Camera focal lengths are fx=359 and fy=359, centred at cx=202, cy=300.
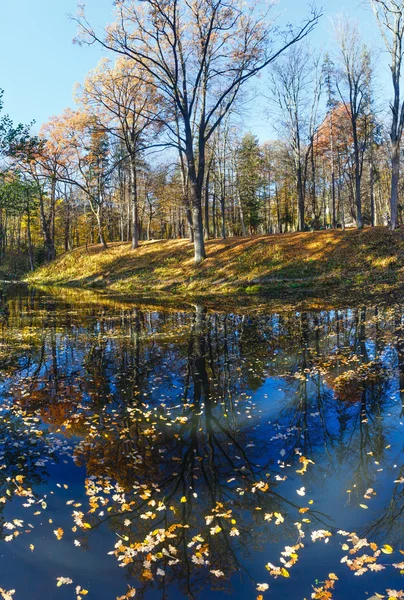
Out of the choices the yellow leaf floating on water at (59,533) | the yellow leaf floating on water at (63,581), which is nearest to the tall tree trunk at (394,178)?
the yellow leaf floating on water at (59,533)

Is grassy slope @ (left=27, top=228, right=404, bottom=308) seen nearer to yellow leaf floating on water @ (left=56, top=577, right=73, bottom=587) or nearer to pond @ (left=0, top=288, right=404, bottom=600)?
pond @ (left=0, top=288, right=404, bottom=600)

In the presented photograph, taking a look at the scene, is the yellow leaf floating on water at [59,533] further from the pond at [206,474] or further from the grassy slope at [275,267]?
the grassy slope at [275,267]

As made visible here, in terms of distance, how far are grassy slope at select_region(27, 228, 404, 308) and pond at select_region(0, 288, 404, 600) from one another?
9895 mm

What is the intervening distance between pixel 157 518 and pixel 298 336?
7226mm

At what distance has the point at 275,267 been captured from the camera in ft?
67.7

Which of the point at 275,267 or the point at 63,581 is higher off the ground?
the point at 275,267

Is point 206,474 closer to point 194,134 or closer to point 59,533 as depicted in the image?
point 59,533

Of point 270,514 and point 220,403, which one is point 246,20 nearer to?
point 220,403

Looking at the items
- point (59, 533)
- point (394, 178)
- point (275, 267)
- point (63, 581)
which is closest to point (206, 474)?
point (59, 533)

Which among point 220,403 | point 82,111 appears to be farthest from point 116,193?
point 220,403

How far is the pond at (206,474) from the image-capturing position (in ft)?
9.68

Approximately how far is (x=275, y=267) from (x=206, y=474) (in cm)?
1737

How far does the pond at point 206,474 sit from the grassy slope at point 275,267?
32.5ft

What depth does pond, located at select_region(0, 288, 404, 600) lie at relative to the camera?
295 cm
